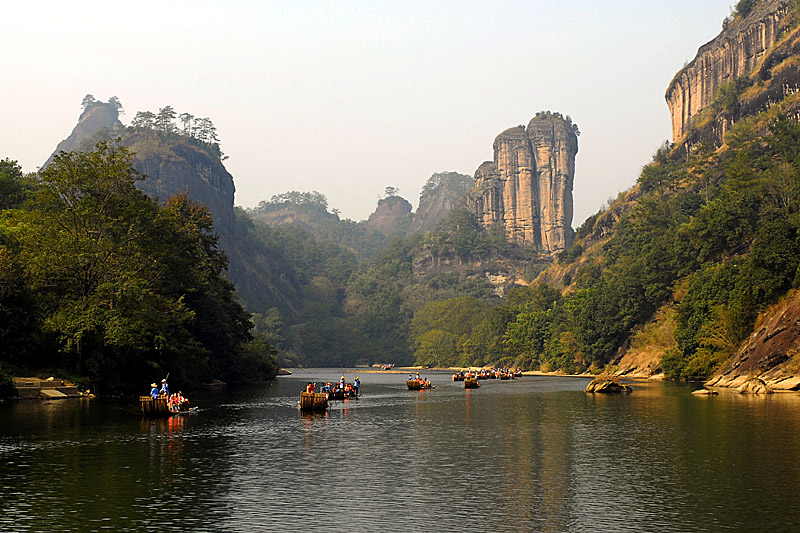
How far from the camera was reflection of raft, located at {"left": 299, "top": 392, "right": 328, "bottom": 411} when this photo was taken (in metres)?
66.6

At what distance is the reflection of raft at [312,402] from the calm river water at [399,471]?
5.65 metres

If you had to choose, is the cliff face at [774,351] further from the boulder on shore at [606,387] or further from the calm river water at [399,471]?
the calm river water at [399,471]

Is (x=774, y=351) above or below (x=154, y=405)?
above

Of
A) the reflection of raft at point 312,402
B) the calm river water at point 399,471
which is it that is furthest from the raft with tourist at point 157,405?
the reflection of raft at point 312,402

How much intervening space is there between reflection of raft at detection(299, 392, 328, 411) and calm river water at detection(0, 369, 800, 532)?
5.65m

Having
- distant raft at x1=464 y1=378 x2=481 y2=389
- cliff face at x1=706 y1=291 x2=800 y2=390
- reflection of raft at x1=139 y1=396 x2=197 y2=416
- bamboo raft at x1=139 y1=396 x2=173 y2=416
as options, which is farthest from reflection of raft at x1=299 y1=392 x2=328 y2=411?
cliff face at x1=706 y1=291 x2=800 y2=390

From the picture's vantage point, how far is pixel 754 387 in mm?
82812

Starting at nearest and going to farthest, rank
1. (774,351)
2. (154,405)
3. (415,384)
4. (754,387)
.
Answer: (154,405) < (754,387) < (774,351) < (415,384)

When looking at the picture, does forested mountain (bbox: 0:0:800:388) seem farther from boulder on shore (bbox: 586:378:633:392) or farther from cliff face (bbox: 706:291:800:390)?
boulder on shore (bbox: 586:378:633:392)

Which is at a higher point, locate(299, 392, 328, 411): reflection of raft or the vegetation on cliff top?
the vegetation on cliff top

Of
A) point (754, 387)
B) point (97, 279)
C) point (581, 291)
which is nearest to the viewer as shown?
point (97, 279)

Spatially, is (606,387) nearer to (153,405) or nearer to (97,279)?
(153,405)

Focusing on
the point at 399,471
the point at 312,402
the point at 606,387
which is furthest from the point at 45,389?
the point at 606,387

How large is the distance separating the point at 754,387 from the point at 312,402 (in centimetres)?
4792
